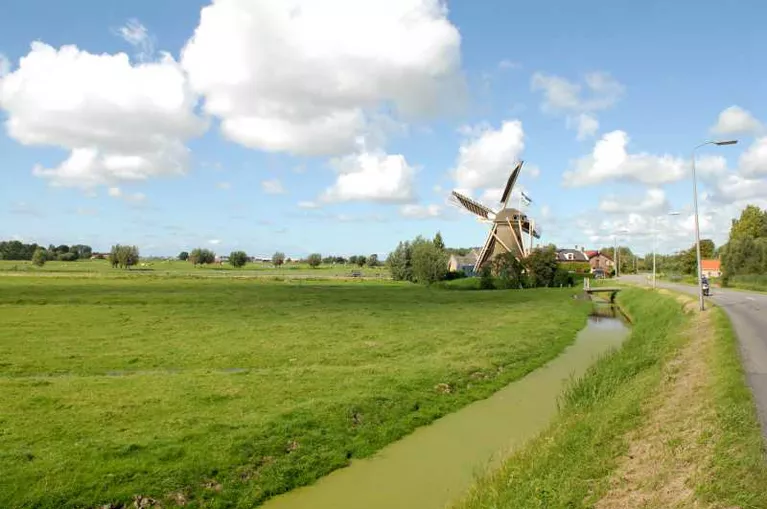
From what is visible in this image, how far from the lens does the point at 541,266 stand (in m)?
75.4

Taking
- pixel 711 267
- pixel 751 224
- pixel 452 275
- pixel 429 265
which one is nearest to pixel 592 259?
pixel 711 267

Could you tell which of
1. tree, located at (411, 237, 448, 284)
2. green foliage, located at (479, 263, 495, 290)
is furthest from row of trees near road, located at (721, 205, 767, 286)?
tree, located at (411, 237, 448, 284)

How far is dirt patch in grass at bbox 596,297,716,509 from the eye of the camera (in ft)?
25.5

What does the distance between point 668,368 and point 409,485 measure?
10.5 m

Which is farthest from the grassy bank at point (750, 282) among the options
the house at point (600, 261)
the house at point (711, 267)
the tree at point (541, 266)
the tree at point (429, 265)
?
the house at point (600, 261)

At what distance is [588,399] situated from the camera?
50.0 feet

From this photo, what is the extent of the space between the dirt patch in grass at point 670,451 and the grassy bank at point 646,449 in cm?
2

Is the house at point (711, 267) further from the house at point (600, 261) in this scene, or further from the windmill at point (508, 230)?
the windmill at point (508, 230)

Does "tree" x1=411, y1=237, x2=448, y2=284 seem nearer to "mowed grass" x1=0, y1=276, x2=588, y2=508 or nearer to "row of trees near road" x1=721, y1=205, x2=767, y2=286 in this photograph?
"row of trees near road" x1=721, y1=205, x2=767, y2=286

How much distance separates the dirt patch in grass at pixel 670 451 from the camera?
778cm

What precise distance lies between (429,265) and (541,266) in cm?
2264

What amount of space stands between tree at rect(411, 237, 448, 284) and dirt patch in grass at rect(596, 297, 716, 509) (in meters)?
77.4

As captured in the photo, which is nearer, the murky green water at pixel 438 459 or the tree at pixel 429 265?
the murky green water at pixel 438 459

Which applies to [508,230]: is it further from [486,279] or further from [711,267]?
[711,267]
